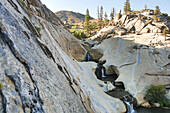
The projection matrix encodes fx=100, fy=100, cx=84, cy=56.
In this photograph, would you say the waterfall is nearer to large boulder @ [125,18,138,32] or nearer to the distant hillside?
large boulder @ [125,18,138,32]

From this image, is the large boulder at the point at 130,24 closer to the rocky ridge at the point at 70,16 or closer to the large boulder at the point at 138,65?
the large boulder at the point at 138,65

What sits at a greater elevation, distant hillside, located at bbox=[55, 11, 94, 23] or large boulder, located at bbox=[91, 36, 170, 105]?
distant hillside, located at bbox=[55, 11, 94, 23]

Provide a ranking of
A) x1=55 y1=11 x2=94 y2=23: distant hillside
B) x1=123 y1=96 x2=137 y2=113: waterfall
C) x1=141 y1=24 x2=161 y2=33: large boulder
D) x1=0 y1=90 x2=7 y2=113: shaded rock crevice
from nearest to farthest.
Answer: x1=0 y1=90 x2=7 y2=113: shaded rock crevice
x1=123 y1=96 x2=137 y2=113: waterfall
x1=141 y1=24 x2=161 y2=33: large boulder
x1=55 y1=11 x2=94 y2=23: distant hillside

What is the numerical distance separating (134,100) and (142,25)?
2837 cm

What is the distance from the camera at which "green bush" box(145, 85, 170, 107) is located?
47.8 feet

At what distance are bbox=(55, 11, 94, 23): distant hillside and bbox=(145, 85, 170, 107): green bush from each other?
10007 cm

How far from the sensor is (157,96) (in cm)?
1472

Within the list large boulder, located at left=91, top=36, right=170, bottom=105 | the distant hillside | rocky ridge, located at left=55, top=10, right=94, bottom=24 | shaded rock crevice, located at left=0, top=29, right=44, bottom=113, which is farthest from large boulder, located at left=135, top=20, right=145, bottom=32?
the distant hillside

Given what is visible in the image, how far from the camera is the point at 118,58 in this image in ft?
79.8

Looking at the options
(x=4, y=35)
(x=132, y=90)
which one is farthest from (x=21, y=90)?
(x=132, y=90)

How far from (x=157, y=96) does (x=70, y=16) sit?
362 ft

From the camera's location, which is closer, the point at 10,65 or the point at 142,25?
the point at 10,65

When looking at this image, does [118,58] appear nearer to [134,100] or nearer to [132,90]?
[132,90]

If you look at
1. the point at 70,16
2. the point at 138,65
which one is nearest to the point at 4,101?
the point at 138,65
